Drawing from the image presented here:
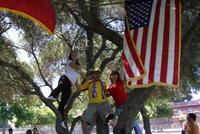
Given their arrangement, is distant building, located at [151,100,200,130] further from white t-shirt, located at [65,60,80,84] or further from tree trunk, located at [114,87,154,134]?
white t-shirt, located at [65,60,80,84]

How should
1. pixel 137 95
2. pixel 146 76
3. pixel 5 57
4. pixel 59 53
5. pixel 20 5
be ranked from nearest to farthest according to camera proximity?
pixel 20 5, pixel 146 76, pixel 137 95, pixel 5 57, pixel 59 53

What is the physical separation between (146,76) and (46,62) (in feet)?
34.5

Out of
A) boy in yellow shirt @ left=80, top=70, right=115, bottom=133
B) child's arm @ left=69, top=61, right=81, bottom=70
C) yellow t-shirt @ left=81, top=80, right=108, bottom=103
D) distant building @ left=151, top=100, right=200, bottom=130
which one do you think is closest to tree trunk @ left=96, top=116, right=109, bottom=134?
boy in yellow shirt @ left=80, top=70, right=115, bottom=133

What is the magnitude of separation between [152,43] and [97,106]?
5.20 feet

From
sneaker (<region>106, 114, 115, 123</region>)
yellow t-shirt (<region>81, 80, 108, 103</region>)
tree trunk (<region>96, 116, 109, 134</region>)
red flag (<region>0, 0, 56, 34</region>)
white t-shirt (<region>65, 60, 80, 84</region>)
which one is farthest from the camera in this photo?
tree trunk (<region>96, 116, 109, 134</region>)

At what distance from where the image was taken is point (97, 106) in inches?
246

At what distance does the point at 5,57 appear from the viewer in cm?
1373

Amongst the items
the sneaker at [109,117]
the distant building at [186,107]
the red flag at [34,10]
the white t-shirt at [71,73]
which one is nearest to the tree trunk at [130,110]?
the sneaker at [109,117]

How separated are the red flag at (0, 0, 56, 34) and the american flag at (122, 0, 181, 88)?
1.67m

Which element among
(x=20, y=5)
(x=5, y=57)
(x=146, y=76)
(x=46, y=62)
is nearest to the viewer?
(x=20, y=5)

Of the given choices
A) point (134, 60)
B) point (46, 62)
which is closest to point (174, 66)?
point (134, 60)

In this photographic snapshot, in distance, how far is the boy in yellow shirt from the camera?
619 centimetres

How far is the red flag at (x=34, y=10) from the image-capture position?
4.83m

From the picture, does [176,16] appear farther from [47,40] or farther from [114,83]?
[47,40]
